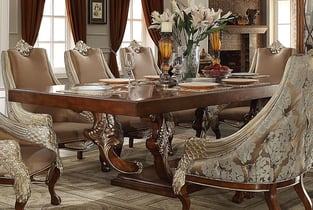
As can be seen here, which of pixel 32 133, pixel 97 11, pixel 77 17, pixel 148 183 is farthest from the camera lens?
pixel 97 11

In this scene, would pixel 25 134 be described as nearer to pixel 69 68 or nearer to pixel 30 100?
pixel 30 100

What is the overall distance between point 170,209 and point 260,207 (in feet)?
1.87

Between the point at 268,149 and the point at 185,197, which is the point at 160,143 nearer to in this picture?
the point at 185,197

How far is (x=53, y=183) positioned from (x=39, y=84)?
3.94ft

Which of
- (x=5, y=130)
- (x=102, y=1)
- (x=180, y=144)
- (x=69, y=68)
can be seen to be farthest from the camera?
(x=102, y=1)

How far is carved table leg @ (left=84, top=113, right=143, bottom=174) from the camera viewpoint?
3.56m

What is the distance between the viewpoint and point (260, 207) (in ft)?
11.0

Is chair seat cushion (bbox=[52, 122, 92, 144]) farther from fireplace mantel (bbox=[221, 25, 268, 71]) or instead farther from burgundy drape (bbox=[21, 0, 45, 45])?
fireplace mantel (bbox=[221, 25, 268, 71])

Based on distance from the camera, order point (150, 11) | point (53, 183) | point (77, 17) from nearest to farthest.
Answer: point (53, 183)
point (77, 17)
point (150, 11)

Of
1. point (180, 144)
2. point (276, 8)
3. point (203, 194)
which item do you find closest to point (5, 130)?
point (203, 194)

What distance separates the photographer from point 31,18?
637 centimetres

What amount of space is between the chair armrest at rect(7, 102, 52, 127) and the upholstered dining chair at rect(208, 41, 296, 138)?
Answer: 1.86m

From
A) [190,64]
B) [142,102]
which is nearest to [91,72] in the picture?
[190,64]

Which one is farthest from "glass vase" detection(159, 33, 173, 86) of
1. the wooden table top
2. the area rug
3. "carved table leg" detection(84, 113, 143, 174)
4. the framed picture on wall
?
the framed picture on wall
